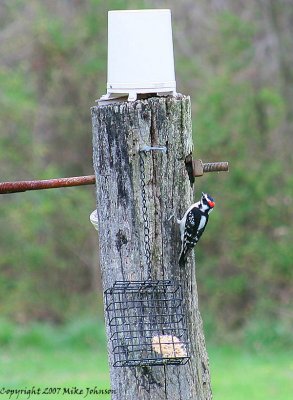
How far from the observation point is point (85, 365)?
10.8m

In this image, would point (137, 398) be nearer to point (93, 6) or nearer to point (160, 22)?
point (160, 22)

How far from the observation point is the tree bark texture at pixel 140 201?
3963mm

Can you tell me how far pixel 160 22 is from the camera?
405 cm

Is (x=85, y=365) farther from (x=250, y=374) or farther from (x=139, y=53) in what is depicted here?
(x=139, y=53)

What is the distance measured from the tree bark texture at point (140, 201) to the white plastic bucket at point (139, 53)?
4.1 inches

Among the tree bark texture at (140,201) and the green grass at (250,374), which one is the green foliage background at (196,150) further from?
the tree bark texture at (140,201)

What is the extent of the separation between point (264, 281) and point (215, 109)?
2.61m

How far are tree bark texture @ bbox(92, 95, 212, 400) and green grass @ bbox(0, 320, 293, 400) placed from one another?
166 inches

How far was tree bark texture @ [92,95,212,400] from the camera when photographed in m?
3.96

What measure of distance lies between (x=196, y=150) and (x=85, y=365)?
3884 mm

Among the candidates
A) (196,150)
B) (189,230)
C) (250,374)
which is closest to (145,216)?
(189,230)

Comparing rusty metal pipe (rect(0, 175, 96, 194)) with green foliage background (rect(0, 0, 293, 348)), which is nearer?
rusty metal pipe (rect(0, 175, 96, 194))

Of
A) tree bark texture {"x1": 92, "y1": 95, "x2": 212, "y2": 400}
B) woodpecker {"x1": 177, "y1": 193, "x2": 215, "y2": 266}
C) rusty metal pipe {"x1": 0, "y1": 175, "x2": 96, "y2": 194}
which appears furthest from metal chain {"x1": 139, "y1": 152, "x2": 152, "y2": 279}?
rusty metal pipe {"x1": 0, "y1": 175, "x2": 96, "y2": 194}

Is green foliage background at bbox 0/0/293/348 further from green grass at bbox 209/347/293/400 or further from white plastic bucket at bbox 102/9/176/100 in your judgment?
white plastic bucket at bbox 102/9/176/100
